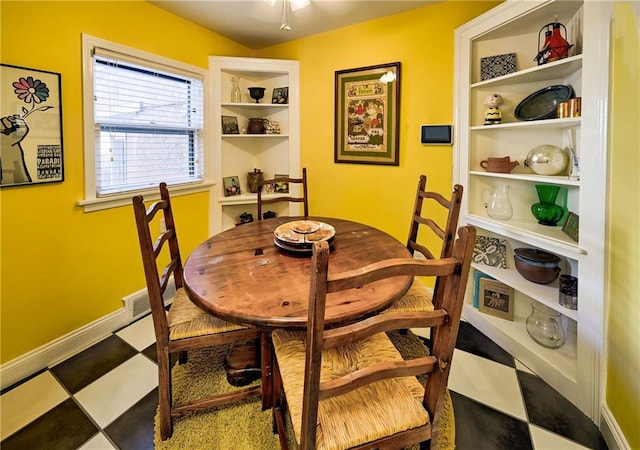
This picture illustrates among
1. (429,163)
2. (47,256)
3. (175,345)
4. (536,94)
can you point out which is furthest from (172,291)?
(536,94)

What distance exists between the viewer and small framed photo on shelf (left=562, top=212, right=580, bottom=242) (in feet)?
5.66

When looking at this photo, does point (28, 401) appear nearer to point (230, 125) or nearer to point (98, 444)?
point (98, 444)

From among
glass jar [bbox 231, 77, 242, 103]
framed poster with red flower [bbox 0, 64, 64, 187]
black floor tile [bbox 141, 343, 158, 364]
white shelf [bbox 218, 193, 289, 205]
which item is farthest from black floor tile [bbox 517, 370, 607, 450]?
glass jar [bbox 231, 77, 242, 103]

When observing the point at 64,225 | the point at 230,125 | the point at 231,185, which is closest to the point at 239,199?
the point at 231,185

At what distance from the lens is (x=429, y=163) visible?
2615 millimetres

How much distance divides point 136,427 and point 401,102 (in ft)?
9.07

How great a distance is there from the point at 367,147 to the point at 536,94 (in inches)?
50.7

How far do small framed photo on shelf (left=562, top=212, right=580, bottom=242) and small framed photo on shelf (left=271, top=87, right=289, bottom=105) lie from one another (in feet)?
8.41

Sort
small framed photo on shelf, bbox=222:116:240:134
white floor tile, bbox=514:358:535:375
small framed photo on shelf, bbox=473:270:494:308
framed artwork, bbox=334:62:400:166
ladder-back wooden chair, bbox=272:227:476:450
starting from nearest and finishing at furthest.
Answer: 1. ladder-back wooden chair, bbox=272:227:476:450
2. white floor tile, bbox=514:358:535:375
3. small framed photo on shelf, bbox=473:270:494:308
4. framed artwork, bbox=334:62:400:166
5. small framed photo on shelf, bbox=222:116:240:134

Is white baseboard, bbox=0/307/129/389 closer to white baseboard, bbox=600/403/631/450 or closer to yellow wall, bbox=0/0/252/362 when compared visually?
yellow wall, bbox=0/0/252/362

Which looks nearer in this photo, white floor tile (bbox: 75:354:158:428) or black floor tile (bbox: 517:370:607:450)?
black floor tile (bbox: 517:370:607:450)

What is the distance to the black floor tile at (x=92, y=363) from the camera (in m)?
1.79

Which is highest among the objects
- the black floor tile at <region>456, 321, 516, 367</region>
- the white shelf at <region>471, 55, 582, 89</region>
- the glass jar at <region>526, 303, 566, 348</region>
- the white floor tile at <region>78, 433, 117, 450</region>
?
the white shelf at <region>471, 55, 582, 89</region>

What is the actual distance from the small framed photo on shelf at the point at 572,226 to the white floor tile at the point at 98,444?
2.45m
